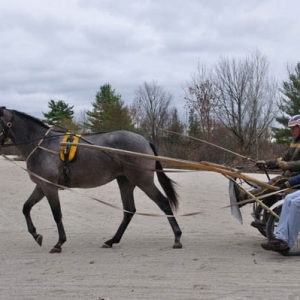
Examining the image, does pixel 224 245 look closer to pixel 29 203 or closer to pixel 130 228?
pixel 130 228

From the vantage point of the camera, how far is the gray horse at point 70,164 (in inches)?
238

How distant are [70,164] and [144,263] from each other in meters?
1.86

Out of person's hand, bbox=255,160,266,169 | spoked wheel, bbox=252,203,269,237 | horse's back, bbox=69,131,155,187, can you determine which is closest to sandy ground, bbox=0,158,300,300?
spoked wheel, bbox=252,203,269,237

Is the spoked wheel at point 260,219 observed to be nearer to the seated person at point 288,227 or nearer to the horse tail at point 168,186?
the seated person at point 288,227

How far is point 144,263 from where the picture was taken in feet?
16.8

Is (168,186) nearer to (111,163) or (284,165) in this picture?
(111,163)

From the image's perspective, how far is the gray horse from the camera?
6055 millimetres

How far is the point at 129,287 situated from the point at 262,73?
100 feet

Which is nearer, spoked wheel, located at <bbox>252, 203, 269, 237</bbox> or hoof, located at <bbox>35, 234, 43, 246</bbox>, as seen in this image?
spoked wheel, located at <bbox>252, 203, 269, 237</bbox>

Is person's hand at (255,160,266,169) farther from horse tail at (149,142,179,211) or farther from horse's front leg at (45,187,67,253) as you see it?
horse's front leg at (45,187,67,253)

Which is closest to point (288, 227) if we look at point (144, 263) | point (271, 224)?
point (271, 224)

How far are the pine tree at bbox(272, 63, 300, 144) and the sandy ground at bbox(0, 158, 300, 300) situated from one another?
93.5 ft

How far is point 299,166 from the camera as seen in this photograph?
215 inches

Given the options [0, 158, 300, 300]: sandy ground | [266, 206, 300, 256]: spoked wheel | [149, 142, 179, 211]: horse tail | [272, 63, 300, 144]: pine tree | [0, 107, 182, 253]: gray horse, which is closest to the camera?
[0, 158, 300, 300]: sandy ground
